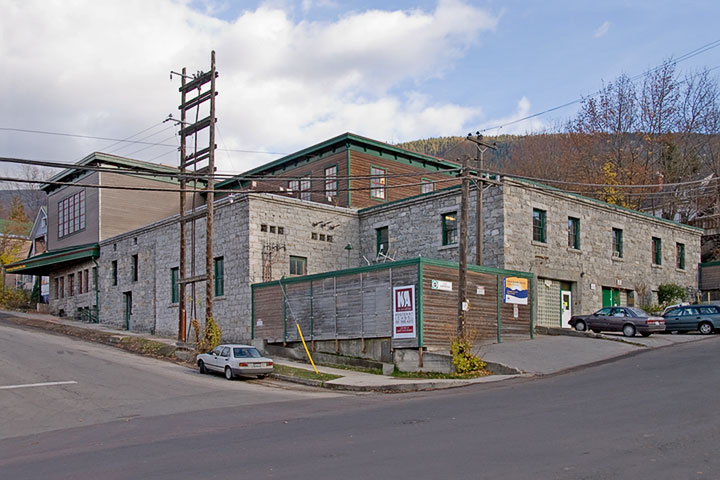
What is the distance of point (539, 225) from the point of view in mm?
31953

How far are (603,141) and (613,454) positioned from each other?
5250cm

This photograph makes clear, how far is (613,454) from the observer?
344 inches

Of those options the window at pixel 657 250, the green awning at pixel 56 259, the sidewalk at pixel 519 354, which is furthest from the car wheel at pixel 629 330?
the green awning at pixel 56 259

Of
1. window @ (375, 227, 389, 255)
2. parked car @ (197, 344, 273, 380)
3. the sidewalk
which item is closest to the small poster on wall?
the sidewalk

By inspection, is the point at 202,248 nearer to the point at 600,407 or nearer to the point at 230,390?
the point at 230,390

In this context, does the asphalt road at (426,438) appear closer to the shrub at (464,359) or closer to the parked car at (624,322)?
the shrub at (464,359)

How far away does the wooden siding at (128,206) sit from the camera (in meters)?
46.1

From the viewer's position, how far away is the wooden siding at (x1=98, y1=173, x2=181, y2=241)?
46094 mm

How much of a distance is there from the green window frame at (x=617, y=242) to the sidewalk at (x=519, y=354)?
19.8ft

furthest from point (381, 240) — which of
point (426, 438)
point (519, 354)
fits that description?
point (426, 438)

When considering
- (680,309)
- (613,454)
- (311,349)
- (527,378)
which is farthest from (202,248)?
(613,454)

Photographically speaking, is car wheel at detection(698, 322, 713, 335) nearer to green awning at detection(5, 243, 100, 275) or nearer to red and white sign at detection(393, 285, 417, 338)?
red and white sign at detection(393, 285, 417, 338)

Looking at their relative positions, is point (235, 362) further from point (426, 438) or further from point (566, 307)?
point (566, 307)

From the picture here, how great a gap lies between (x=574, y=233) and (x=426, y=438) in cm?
2572
